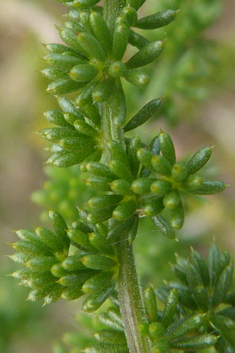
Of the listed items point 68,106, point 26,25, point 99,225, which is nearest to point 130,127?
point 68,106

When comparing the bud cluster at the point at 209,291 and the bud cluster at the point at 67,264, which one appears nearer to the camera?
the bud cluster at the point at 67,264

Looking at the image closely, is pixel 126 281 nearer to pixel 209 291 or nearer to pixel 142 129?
pixel 209 291

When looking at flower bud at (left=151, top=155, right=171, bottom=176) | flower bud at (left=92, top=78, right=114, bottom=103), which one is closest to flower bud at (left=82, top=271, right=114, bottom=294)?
flower bud at (left=151, top=155, right=171, bottom=176)

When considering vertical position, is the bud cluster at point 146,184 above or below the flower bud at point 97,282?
above

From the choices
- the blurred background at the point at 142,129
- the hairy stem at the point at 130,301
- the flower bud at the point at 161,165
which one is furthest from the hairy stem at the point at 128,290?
the blurred background at the point at 142,129

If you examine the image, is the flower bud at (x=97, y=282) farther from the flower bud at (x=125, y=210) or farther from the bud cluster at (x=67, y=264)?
the flower bud at (x=125, y=210)

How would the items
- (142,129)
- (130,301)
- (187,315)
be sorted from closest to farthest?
1. (130,301)
2. (187,315)
3. (142,129)

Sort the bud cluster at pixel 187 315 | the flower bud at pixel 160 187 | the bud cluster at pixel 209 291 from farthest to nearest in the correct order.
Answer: the bud cluster at pixel 209 291, the bud cluster at pixel 187 315, the flower bud at pixel 160 187

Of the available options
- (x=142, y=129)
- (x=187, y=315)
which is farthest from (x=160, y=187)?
(x=142, y=129)
